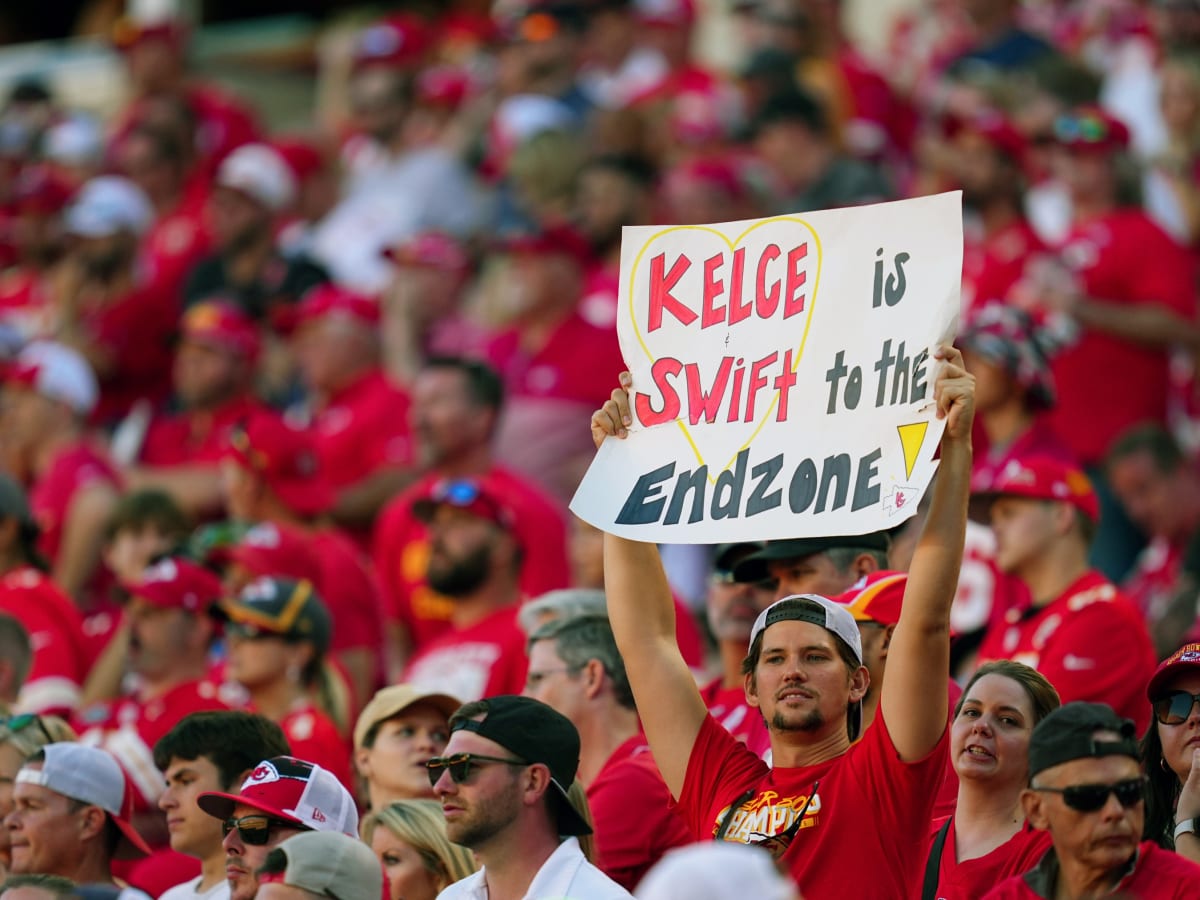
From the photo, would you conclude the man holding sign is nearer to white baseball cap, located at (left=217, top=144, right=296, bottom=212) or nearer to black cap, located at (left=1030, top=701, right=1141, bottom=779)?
black cap, located at (left=1030, top=701, right=1141, bottom=779)

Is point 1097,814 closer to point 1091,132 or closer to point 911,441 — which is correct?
point 911,441

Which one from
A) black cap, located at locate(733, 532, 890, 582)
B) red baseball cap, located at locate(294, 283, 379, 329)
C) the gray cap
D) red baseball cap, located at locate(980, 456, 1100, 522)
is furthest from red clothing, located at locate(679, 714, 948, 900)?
red baseball cap, located at locate(294, 283, 379, 329)

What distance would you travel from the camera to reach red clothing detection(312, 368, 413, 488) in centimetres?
1039

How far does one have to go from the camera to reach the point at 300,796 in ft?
18.5

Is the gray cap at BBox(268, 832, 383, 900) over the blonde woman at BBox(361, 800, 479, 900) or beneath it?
over

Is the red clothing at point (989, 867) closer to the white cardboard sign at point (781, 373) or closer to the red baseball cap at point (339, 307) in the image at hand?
the white cardboard sign at point (781, 373)

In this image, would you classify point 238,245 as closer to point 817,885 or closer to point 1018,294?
point 1018,294

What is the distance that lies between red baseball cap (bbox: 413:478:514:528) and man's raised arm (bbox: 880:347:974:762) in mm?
3430

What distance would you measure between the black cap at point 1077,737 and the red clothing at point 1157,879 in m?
0.20

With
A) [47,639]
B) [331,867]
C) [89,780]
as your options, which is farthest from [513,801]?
[47,639]

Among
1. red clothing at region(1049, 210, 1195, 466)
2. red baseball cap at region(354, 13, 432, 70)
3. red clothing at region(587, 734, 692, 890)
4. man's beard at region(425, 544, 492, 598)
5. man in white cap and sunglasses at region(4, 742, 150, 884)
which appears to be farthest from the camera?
red baseball cap at region(354, 13, 432, 70)

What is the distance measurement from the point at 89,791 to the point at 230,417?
441cm

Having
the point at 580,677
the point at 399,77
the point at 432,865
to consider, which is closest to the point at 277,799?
the point at 432,865

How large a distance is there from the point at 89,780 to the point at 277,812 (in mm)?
834
